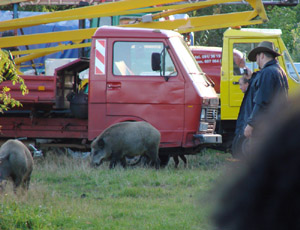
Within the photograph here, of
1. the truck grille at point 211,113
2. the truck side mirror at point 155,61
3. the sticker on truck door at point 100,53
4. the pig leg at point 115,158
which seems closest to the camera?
the pig leg at point 115,158

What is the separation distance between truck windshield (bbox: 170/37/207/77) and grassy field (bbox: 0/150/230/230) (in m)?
1.75

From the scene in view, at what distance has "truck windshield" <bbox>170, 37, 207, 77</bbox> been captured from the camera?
9929 mm

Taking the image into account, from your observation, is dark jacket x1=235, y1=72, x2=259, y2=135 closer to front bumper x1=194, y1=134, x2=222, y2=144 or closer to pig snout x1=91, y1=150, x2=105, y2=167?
front bumper x1=194, y1=134, x2=222, y2=144

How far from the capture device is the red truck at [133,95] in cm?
975

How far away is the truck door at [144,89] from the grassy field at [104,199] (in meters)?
0.96

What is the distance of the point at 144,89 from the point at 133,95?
0.69 ft

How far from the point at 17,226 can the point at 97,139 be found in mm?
4273

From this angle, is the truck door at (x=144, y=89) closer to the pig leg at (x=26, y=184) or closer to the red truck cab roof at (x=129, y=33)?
the red truck cab roof at (x=129, y=33)

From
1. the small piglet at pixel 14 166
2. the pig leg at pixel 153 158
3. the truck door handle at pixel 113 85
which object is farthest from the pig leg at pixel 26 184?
the truck door handle at pixel 113 85

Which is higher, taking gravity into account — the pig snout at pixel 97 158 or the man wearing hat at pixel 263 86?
the man wearing hat at pixel 263 86

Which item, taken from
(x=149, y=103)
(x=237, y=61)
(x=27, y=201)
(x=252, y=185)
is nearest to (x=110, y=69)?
(x=149, y=103)

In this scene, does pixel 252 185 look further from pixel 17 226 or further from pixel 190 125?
pixel 190 125

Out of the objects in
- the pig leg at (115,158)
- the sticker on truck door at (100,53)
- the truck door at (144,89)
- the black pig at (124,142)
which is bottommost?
the pig leg at (115,158)

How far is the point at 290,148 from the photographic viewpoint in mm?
668
